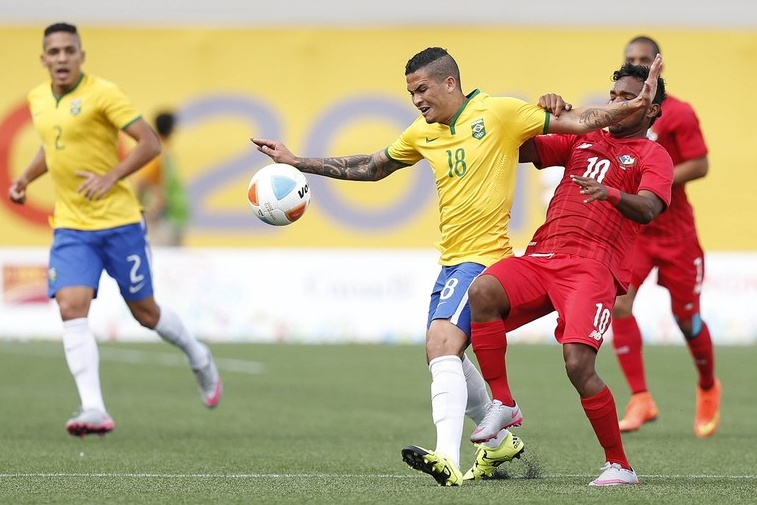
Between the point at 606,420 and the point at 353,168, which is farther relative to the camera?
the point at 353,168

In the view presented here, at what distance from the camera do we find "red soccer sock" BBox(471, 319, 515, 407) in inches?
272

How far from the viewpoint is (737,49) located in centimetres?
1930

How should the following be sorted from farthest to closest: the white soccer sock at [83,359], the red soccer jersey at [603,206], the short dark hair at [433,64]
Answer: the white soccer sock at [83,359] → the short dark hair at [433,64] → the red soccer jersey at [603,206]

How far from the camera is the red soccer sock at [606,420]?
6.74 meters

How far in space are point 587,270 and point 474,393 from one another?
98 centimetres

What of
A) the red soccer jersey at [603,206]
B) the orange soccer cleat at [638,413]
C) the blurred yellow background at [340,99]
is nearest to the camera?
the red soccer jersey at [603,206]

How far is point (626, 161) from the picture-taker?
7.07 meters

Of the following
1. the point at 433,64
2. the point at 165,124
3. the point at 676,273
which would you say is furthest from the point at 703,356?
the point at 165,124

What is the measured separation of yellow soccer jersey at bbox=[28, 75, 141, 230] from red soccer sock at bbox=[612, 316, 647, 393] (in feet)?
11.0

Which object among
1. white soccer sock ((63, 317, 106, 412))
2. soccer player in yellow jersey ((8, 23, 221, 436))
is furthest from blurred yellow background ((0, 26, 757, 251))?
white soccer sock ((63, 317, 106, 412))

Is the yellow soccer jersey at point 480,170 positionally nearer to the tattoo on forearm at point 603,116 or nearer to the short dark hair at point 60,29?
the tattoo on forearm at point 603,116

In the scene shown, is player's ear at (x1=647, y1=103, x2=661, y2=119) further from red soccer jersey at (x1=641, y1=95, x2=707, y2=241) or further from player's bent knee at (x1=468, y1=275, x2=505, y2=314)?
red soccer jersey at (x1=641, y1=95, x2=707, y2=241)

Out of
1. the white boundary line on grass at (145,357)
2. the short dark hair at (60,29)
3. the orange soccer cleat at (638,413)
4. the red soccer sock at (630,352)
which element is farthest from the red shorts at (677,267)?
the white boundary line on grass at (145,357)

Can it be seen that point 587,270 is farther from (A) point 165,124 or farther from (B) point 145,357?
(A) point 165,124
